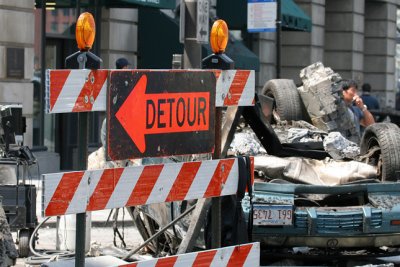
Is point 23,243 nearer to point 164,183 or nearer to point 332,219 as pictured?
point 332,219

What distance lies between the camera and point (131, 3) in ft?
65.7

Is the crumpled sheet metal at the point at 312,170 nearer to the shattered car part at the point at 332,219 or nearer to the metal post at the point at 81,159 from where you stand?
the shattered car part at the point at 332,219

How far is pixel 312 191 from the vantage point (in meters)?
9.04

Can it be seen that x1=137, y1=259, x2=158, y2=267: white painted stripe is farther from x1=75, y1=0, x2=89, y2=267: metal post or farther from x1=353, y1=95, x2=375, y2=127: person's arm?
x1=353, y1=95, x2=375, y2=127: person's arm

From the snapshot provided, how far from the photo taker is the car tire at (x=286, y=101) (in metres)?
11.4

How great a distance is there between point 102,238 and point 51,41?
28.3 feet

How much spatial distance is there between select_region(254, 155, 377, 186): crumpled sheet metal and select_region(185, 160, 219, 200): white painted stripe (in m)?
2.78

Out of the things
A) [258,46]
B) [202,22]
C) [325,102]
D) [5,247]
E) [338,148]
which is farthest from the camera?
[258,46]

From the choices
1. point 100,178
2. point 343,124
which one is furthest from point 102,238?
point 100,178

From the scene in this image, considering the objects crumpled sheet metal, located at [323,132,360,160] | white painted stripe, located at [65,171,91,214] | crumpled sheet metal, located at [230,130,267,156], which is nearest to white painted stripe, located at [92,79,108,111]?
white painted stripe, located at [65,171,91,214]

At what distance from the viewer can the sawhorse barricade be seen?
5.69 meters

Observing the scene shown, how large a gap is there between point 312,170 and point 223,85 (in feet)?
9.50

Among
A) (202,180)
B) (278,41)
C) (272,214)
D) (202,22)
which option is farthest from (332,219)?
(278,41)

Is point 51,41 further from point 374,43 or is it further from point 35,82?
point 374,43
